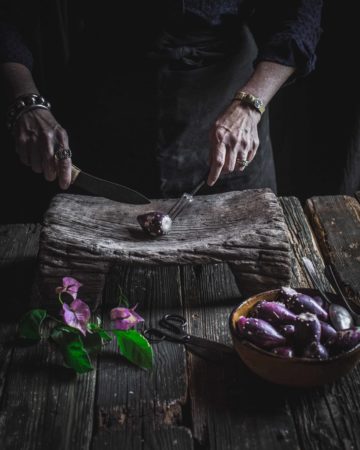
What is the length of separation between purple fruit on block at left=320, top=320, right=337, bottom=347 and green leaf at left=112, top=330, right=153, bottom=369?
0.36 meters

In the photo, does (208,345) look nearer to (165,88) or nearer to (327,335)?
(327,335)

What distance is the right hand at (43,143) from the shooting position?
1634mm

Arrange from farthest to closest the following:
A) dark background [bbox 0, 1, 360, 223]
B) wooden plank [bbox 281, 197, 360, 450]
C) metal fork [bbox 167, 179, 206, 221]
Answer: dark background [bbox 0, 1, 360, 223] < metal fork [bbox 167, 179, 206, 221] < wooden plank [bbox 281, 197, 360, 450]

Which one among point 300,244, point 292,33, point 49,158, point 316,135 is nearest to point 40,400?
point 49,158

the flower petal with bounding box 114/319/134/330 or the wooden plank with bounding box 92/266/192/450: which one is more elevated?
the flower petal with bounding box 114/319/134/330

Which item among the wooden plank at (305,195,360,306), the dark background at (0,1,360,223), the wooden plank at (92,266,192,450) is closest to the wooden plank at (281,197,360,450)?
the wooden plank at (92,266,192,450)

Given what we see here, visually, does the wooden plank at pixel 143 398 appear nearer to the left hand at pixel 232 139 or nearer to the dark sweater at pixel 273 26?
the left hand at pixel 232 139

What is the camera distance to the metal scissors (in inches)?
52.8

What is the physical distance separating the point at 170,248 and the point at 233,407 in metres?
0.45

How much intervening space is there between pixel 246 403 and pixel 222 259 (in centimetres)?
40

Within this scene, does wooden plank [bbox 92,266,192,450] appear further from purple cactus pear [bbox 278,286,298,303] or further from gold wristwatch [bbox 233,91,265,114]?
gold wristwatch [bbox 233,91,265,114]

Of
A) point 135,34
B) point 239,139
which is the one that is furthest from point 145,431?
point 135,34

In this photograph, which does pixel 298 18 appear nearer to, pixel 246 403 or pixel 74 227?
pixel 74 227

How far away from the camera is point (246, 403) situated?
1.20m
